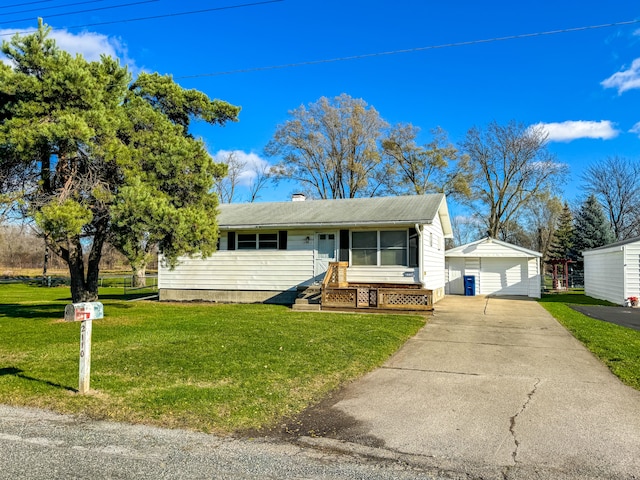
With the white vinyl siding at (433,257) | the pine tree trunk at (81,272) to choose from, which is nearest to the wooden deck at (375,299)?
the white vinyl siding at (433,257)

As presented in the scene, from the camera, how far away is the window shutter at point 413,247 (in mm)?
15720

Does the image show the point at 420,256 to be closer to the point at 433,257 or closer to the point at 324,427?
the point at 433,257

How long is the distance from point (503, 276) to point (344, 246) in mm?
10900

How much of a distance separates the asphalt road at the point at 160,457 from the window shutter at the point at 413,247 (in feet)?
40.5

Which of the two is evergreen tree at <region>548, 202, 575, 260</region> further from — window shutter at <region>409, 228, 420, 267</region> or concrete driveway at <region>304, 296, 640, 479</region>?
concrete driveway at <region>304, 296, 640, 479</region>

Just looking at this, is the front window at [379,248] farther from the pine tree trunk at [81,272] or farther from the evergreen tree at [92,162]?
the pine tree trunk at [81,272]

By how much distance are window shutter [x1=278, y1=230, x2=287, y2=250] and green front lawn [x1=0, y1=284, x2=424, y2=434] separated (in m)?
5.34

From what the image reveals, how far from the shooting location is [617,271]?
60.4 ft

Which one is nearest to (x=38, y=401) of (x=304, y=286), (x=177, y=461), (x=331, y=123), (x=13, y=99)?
(x=177, y=461)

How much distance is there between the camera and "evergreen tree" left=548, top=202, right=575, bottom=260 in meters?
37.9

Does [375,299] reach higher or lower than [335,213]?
lower

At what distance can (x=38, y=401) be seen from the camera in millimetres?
4992

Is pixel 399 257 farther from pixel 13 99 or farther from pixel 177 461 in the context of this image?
pixel 177 461

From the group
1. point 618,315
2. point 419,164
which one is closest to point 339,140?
point 419,164
